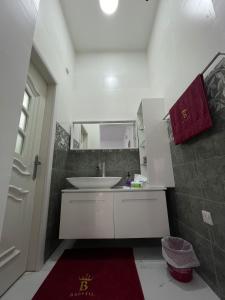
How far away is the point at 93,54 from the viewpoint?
2.44m

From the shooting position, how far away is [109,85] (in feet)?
7.54

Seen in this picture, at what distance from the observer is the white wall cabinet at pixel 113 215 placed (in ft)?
4.21

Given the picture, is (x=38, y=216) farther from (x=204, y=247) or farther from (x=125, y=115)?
(x=125, y=115)

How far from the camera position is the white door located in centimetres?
96

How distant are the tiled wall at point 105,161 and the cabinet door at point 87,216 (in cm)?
56

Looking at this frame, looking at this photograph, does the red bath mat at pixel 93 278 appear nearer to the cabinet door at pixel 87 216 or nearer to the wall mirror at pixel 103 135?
the cabinet door at pixel 87 216

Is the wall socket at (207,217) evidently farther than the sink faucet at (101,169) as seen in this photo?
No

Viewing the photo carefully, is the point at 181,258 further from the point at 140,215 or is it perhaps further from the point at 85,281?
the point at 85,281

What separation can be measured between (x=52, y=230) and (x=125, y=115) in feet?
5.82

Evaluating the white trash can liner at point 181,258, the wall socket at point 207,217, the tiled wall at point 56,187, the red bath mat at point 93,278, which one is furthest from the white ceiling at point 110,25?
the red bath mat at point 93,278

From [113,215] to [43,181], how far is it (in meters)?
0.74

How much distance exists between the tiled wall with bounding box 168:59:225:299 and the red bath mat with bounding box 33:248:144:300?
51cm

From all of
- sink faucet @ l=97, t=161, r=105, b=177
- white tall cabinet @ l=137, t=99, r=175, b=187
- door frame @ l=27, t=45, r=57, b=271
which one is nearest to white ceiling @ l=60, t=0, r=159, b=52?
door frame @ l=27, t=45, r=57, b=271

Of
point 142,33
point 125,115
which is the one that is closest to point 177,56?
point 125,115
